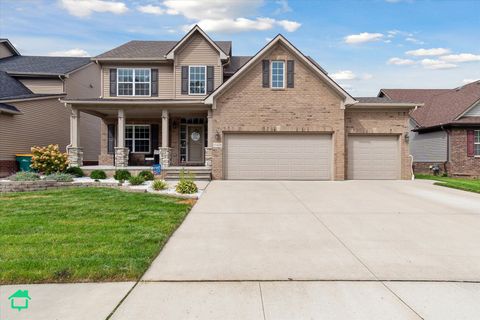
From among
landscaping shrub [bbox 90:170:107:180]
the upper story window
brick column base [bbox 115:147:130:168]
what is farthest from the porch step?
the upper story window

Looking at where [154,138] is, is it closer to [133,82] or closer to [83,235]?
[133,82]

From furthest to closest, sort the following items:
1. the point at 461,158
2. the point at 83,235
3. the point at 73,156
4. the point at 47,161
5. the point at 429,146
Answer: the point at 429,146 → the point at 461,158 → the point at 73,156 → the point at 47,161 → the point at 83,235

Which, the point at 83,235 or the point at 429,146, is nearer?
the point at 83,235

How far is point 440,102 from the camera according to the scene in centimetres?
2445

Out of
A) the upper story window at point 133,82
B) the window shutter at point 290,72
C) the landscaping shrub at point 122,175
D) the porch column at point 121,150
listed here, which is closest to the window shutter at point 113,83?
the upper story window at point 133,82

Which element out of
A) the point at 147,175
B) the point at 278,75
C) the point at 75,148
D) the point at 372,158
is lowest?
the point at 147,175

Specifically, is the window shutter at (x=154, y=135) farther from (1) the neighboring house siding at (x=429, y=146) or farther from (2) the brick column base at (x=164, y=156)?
(1) the neighboring house siding at (x=429, y=146)

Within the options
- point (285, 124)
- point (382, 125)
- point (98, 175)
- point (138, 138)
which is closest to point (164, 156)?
point (98, 175)

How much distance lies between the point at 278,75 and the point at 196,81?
5.34 metres

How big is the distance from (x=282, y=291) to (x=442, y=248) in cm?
346

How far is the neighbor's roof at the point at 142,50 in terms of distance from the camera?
19627 mm

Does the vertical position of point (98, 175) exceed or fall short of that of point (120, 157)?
it falls short

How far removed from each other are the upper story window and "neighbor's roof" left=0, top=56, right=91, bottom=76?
4356 millimetres

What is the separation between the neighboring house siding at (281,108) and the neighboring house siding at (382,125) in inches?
30.3
